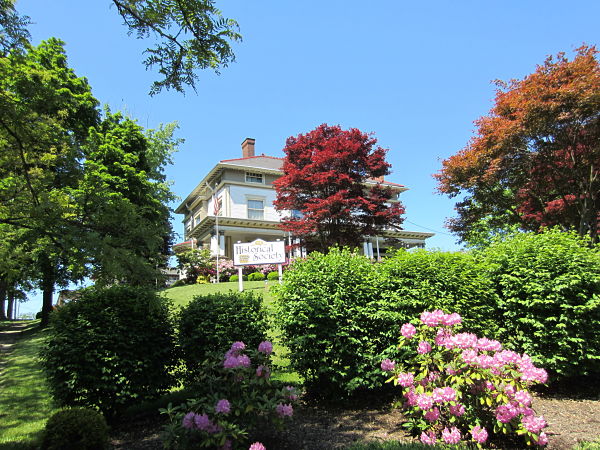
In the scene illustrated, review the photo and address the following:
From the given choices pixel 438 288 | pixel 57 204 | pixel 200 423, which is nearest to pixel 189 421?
pixel 200 423

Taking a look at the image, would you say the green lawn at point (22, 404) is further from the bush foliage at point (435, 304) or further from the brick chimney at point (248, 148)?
the brick chimney at point (248, 148)

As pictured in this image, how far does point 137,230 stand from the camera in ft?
15.4

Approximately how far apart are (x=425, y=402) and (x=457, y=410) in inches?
14.2

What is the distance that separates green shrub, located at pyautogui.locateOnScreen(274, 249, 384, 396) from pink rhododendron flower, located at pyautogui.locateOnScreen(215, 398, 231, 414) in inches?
68.1

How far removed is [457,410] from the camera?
3.85m

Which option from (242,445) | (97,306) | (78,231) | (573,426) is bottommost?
(573,426)

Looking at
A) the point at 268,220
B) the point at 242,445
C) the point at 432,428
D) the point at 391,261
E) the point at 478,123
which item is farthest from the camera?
the point at 268,220

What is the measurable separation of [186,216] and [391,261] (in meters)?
38.7

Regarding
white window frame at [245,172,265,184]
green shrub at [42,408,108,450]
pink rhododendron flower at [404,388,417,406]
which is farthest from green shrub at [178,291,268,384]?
white window frame at [245,172,265,184]

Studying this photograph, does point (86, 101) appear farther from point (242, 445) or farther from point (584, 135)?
point (584, 135)

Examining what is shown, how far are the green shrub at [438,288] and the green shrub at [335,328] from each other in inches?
11.4

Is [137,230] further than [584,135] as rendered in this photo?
No

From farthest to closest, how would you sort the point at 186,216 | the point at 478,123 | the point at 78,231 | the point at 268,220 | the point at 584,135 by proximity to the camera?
1. the point at 186,216
2. the point at 268,220
3. the point at 478,123
4. the point at 584,135
5. the point at 78,231

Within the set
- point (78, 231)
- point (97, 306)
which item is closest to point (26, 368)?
point (97, 306)
